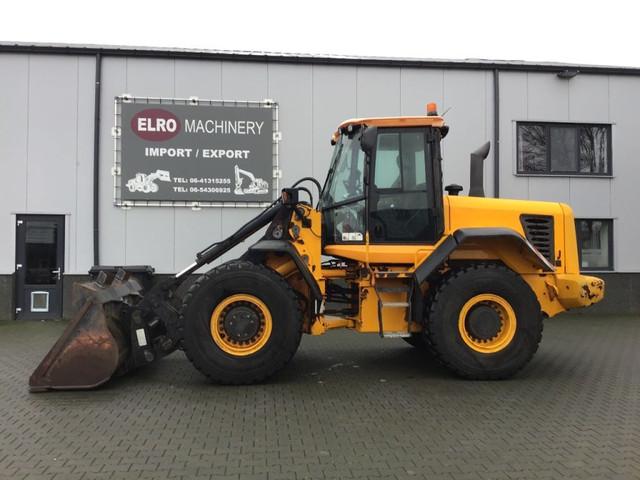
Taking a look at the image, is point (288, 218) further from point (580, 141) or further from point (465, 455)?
point (580, 141)

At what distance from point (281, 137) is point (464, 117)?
417cm

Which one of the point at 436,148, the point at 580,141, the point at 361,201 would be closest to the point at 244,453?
the point at 361,201

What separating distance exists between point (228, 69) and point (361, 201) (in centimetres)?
646

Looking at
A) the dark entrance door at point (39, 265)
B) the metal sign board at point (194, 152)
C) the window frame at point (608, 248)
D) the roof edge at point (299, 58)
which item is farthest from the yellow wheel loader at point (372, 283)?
the window frame at point (608, 248)

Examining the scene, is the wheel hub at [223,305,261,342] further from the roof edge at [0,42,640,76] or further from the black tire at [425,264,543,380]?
the roof edge at [0,42,640,76]

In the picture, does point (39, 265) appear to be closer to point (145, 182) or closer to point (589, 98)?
point (145, 182)

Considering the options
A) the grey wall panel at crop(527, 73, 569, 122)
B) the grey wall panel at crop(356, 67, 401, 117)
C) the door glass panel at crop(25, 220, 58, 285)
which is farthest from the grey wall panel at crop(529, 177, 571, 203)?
the door glass panel at crop(25, 220, 58, 285)

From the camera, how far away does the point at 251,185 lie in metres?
11.1

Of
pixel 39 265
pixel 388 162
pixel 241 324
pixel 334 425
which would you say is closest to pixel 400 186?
pixel 388 162

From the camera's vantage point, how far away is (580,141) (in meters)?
12.2

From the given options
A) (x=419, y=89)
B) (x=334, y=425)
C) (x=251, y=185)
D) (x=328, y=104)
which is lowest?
(x=334, y=425)

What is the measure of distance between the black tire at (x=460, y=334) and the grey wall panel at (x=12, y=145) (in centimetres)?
894

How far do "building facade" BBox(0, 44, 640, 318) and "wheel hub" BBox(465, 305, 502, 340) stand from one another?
6.01 m

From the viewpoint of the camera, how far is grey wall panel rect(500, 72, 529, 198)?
1187cm
